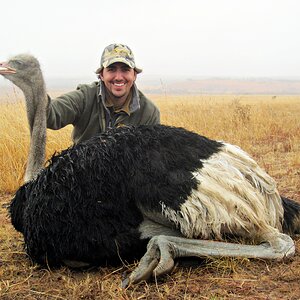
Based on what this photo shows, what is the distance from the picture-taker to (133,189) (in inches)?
110

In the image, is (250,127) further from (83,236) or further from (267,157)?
(83,236)

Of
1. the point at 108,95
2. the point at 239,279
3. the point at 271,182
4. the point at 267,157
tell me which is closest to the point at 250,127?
the point at 267,157

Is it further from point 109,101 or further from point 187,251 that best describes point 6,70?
point 187,251

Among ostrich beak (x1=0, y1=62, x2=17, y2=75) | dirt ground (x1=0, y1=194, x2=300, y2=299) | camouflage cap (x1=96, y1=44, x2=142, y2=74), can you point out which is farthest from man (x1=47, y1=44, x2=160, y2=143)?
dirt ground (x1=0, y1=194, x2=300, y2=299)

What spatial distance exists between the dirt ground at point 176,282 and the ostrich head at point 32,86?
92 centimetres

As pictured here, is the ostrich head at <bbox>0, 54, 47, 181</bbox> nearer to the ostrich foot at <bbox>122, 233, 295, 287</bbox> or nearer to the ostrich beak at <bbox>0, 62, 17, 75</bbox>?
the ostrich beak at <bbox>0, 62, 17, 75</bbox>

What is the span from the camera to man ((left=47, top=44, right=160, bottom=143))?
4148mm

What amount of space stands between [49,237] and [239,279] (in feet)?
3.44

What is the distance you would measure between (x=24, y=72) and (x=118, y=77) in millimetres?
909

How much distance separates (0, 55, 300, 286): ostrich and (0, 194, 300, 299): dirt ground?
0.07 m

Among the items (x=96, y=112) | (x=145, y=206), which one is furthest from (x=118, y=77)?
(x=145, y=206)

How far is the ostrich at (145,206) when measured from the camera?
276 centimetres

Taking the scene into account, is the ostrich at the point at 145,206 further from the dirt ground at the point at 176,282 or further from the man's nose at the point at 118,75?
the man's nose at the point at 118,75

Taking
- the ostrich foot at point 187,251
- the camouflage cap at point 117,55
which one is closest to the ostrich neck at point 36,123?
the camouflage cap at point 117,55
